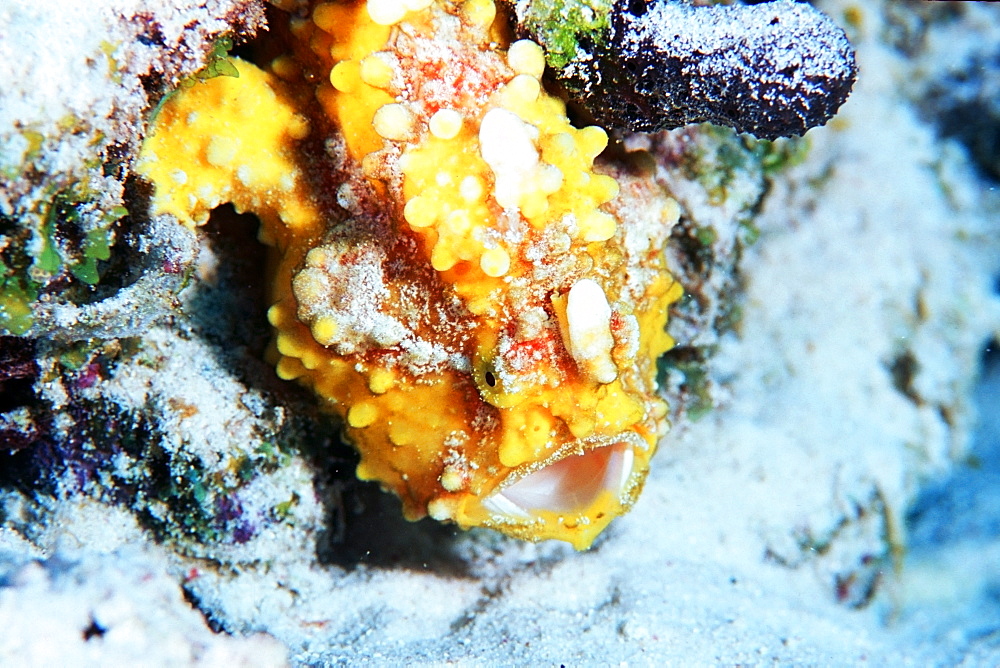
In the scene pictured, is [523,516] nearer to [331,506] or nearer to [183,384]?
[331,506]

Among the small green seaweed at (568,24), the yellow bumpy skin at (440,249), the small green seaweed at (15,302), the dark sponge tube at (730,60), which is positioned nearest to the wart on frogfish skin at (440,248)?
the yellow bumpy skin at (440,249)

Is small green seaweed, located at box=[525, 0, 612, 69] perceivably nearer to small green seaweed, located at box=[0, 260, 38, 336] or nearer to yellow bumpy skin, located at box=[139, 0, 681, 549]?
yellow bumpy skin, located at box=[139, 0, 681, 549]

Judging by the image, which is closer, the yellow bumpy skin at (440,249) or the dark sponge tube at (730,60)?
the yellow bumpy skin at (440,249)

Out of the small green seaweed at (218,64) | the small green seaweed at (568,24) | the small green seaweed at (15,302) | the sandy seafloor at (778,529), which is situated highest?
the small green seaweed at (568,24)

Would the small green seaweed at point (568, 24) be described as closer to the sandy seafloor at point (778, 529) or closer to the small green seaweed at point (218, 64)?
the small green seaweed at point (218, 64)

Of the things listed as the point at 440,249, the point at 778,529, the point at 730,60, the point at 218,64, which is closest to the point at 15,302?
the point at 218,64

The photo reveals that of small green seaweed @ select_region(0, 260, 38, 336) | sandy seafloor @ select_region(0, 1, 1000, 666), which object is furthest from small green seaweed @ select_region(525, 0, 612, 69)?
small green seaweed @ select_region(0, 260, 38, 336)

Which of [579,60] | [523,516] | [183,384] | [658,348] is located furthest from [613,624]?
[579,60]

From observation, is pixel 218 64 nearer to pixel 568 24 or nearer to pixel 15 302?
pixel 15 302
